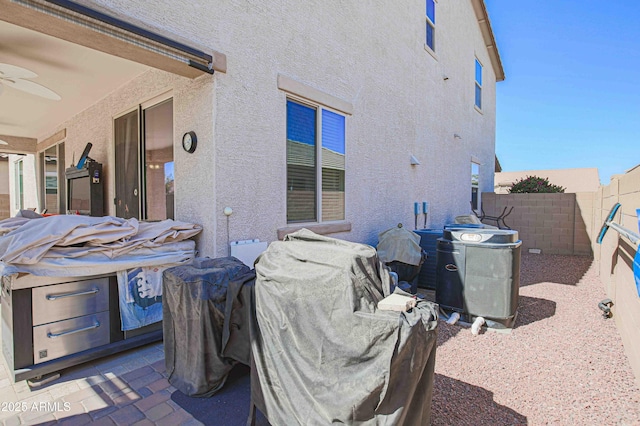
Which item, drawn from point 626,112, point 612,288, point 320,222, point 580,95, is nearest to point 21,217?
point 320,222

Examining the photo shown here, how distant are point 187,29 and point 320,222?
122 inches

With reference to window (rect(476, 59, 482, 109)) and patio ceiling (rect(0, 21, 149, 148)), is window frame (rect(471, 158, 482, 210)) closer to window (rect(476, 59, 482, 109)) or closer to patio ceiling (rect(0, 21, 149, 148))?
window (rect(476, 59, 482, 109))

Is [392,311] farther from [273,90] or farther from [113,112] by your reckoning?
[113,112]

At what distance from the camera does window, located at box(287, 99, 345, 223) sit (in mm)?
4852

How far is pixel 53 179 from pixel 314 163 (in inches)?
303

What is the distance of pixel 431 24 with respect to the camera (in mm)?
8953

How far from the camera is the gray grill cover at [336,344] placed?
172cm

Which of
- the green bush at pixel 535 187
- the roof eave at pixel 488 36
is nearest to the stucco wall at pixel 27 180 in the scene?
the roof eave at pixel 488 36

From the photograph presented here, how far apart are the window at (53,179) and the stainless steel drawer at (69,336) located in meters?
6.19

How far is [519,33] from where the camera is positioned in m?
16.0

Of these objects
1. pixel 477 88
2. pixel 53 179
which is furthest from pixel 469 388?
pixel 477 88

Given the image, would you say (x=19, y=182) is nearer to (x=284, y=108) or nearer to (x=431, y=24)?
(x=284, y=108)

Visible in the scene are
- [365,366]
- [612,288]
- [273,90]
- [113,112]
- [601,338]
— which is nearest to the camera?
[365,366]

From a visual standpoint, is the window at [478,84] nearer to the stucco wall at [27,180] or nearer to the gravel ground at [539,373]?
the gravel ground at [539,373]
